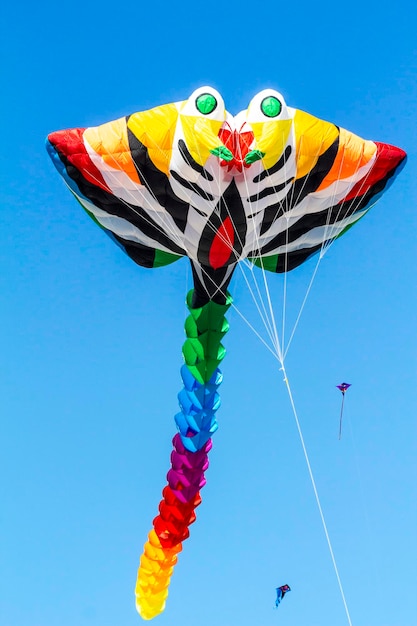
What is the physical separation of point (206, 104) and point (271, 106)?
871 mm

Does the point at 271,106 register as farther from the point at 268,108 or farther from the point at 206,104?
the point at 206,104

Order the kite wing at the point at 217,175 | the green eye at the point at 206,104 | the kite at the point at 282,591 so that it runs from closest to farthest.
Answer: the green eye at the point at 206,104 < the kite wing at the point at 217,175 < the kite at the point at 282,591

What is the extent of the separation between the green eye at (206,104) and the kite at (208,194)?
0.05ft

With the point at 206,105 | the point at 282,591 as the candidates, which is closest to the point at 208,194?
the point at 206,105

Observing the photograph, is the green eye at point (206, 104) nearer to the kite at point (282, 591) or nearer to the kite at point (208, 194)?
the kite at point (208, 194)

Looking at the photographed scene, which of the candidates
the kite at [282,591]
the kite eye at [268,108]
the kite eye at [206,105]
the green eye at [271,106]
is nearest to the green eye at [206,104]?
the kite eye at [206,105]

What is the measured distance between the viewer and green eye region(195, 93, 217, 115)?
10.7m

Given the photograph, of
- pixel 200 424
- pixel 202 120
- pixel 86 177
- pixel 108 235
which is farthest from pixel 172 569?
pixel 202 120

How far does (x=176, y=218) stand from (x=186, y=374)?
2.59 metres

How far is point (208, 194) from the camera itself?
1117cm

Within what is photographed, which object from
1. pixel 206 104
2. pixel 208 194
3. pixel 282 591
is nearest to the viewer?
pixel 206 104

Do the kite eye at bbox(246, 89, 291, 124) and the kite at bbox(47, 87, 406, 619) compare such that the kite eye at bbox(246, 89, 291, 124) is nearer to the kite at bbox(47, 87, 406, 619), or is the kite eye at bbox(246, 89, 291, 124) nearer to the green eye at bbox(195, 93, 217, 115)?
the kite at bbox(47, 87, 406, 619)

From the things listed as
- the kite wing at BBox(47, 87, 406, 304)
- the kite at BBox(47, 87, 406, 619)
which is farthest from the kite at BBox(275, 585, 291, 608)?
the kite wing at BBox(47, 87, 406, 304)

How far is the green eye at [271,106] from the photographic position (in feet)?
35.6
